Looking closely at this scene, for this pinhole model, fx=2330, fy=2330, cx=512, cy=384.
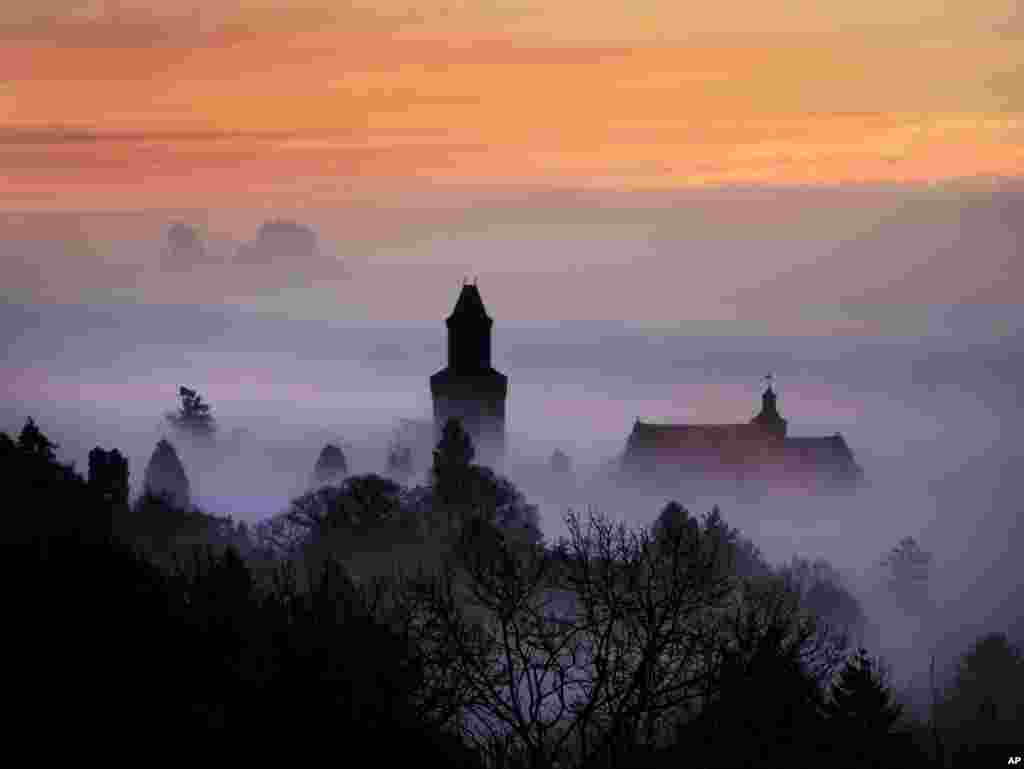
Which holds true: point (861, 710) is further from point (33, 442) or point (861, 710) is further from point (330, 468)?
point (330, 468)

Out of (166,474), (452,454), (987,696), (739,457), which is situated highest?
(739,457)

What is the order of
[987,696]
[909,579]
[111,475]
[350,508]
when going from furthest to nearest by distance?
[909,579], [350,508], [111,475], [987,696]

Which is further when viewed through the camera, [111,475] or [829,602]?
[829,602]

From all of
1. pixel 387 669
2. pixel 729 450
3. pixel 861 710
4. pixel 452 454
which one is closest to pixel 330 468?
pixel 729 450

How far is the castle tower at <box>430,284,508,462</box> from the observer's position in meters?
178

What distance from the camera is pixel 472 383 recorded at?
178875 millimetres

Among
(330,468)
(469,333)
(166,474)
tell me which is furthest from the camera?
(330,468)

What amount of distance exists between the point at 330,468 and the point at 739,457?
33.7 meters

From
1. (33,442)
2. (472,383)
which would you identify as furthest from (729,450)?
(33,442)

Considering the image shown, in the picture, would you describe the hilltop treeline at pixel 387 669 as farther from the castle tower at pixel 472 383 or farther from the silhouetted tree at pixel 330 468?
the silhouetted tree at pixel 330 468

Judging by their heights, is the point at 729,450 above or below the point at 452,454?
above

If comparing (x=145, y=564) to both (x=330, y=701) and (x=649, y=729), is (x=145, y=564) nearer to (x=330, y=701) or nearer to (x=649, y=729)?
(x=330, y=701)

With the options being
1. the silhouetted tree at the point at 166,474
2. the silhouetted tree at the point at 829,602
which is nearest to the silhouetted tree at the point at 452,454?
the silhouetted tree at the point at 829,602

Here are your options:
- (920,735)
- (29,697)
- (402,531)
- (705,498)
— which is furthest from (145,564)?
(705,498)
